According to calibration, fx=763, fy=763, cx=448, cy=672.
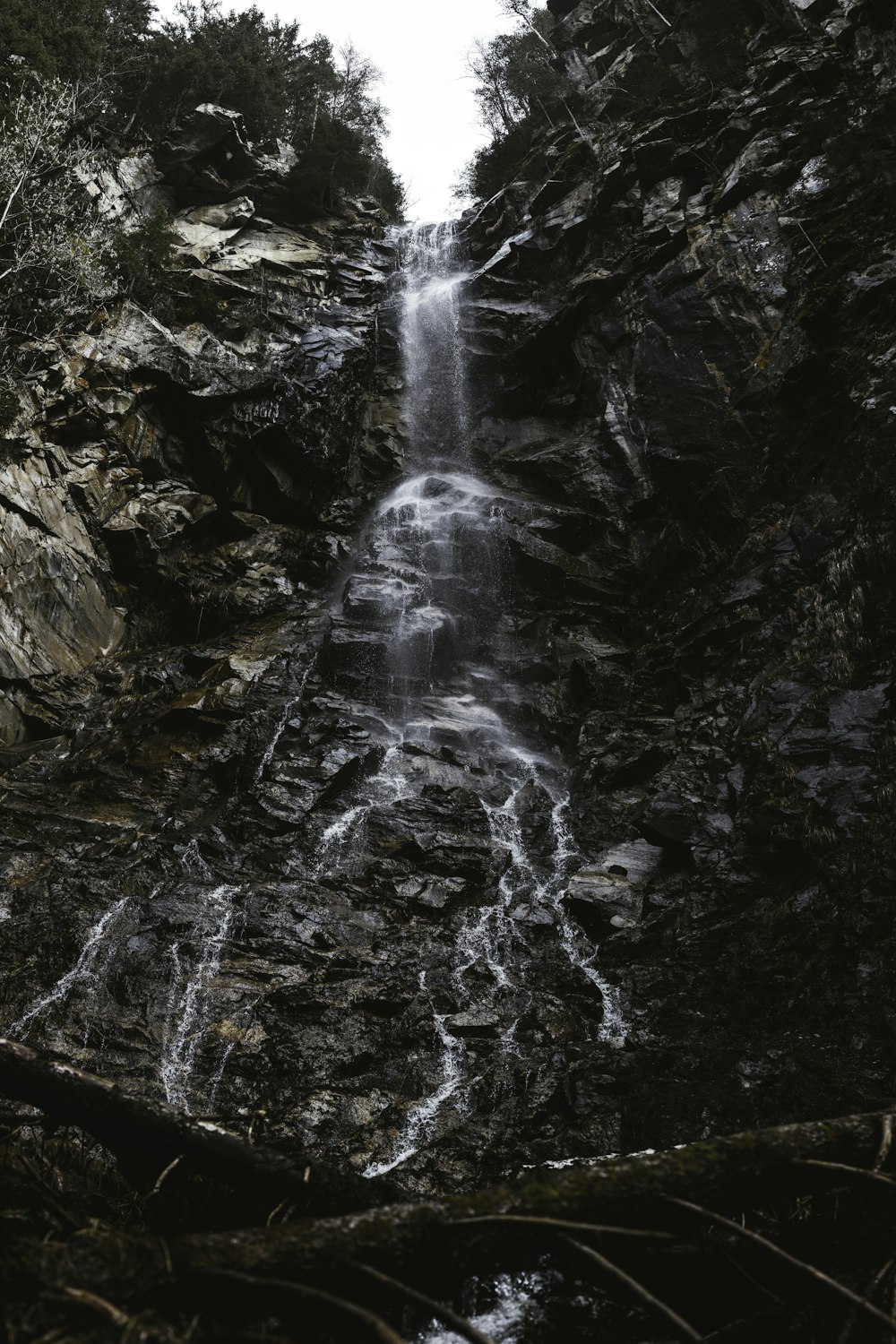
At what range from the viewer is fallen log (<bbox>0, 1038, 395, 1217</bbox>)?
10.7 feet

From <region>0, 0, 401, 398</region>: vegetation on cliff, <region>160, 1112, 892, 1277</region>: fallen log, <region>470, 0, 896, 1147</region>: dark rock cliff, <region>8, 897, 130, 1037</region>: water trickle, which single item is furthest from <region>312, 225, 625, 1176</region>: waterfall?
<region>0, 0, 401, 398</region>: vegetation on cliff

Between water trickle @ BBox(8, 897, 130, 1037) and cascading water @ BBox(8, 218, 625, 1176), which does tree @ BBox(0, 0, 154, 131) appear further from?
water trickle @ BBox(8, 897, 130, 1037)

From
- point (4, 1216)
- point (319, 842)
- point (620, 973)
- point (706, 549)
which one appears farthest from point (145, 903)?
point (706, 549)

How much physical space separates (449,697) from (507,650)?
197 centimetres

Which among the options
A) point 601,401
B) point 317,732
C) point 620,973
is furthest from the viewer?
point 601,401

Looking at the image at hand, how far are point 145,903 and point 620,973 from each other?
6.43 meters

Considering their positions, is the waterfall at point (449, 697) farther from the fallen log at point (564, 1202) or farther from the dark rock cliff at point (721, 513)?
the fallen log at point (564, 1202)

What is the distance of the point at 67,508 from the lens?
16016 mm

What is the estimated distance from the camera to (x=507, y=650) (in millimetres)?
17531

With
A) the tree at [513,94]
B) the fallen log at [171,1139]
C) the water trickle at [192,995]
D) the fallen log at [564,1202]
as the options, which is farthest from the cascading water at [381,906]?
the tree at [513,94]

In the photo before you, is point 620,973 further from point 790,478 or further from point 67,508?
point 67,508

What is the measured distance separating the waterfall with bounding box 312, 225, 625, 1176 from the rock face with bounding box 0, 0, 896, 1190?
0.09m

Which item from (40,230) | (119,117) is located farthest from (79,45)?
(40,230)

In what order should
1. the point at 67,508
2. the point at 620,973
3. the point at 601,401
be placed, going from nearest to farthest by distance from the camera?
the point at 620,973
the point at 67,508
the point at 601,401
